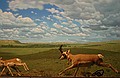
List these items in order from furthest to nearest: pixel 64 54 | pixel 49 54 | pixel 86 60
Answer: pixel 49 54
pixel 64 54
pixel 86 60

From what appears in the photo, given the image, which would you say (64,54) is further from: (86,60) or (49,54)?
(86,60)

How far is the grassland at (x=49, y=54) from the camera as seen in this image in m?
7.71

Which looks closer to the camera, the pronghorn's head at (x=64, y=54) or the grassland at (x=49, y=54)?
the grassland at (x=49, y=54)

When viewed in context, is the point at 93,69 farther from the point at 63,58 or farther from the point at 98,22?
the point at 98,22

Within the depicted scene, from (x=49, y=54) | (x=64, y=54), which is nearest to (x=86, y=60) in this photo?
(x=64, y=54)

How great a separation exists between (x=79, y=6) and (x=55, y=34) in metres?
1.21

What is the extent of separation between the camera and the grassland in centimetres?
771

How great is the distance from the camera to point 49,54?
8125mm

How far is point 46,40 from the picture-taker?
823 centimetres

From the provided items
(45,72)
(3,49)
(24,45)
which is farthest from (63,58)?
(3,49)

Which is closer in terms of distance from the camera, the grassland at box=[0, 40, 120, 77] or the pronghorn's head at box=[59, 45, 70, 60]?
the grassland at box=[0, 40, 120, 77]

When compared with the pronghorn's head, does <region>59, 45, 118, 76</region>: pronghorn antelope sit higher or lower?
lower

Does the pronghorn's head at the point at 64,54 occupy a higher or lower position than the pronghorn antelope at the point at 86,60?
higher

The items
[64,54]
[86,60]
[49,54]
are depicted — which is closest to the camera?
[86,60]
